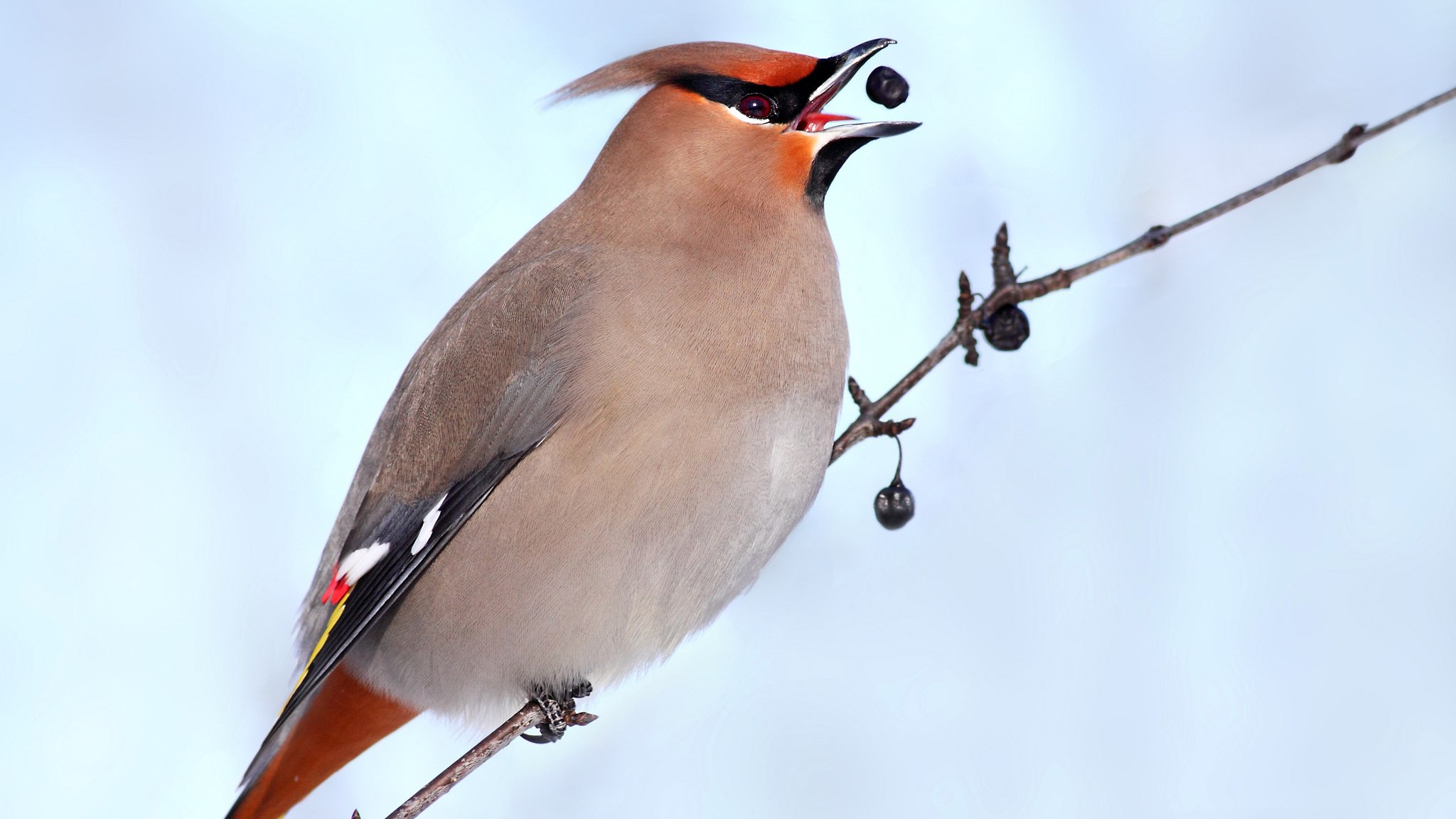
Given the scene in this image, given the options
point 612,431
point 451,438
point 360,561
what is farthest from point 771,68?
point 360,561

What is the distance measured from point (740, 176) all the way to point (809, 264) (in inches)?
7.7

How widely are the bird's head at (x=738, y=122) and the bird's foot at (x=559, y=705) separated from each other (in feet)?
2.84

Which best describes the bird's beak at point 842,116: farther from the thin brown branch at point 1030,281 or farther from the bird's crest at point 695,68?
the thin brown branch at point 1030,281

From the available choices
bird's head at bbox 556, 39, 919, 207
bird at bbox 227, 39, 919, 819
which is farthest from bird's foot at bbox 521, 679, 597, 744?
bird's head at bbox 556, 39, 919, 207

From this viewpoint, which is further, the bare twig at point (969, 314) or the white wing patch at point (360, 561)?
the white wing patch at point (360, 561)

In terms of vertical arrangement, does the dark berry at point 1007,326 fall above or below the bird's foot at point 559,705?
above

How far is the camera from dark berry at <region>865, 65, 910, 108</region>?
2121mm

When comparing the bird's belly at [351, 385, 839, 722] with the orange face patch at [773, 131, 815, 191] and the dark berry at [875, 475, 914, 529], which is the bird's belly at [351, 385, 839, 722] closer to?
the dark berry at [875, 475, 914, 529]

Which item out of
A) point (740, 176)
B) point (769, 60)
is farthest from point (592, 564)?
point (769, 60)

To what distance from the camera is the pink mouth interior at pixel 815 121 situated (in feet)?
7.62

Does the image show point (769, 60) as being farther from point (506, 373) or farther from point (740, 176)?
point (506, 373)

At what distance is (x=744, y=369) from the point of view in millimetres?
2152

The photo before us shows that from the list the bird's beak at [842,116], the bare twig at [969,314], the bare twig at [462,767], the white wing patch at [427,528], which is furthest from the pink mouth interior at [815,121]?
the bare twig at [462,767]

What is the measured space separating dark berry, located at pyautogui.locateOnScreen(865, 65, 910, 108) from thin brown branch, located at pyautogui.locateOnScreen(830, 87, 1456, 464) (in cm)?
25
